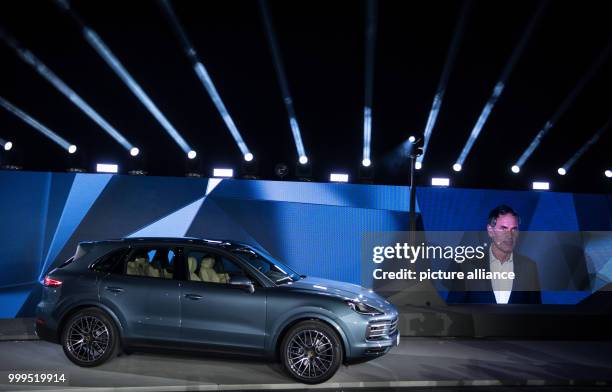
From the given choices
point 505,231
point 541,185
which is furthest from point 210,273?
point 541,185

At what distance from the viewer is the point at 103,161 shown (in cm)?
1099

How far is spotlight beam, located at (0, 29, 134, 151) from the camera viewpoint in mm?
9992

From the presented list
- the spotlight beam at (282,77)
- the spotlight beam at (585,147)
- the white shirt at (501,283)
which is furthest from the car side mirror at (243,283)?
the spotlight beam at (585,147)

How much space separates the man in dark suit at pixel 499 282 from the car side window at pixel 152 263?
6566 mm

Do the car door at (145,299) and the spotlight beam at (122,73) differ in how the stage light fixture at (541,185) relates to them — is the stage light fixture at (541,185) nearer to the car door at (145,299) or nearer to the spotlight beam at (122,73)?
the spotlight beam at (122,73)

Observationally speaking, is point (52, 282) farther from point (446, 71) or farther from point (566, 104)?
point (566, 104)

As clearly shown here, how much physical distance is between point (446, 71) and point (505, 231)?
3.83m

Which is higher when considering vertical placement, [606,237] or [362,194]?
[362,194]

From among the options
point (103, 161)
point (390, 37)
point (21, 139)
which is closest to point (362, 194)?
point (390, 37)

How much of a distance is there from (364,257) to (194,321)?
204 inches

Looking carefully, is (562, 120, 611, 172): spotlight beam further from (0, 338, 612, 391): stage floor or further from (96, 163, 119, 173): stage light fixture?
(96, 163, 119, 173): stage light fixture

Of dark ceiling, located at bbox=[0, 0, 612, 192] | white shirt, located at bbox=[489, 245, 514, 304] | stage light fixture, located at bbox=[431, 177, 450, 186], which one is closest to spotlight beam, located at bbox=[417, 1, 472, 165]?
dark ceiling, located at bbox=[0, 0, 612, 192]

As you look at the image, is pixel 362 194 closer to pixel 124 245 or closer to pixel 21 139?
pixel 124 245

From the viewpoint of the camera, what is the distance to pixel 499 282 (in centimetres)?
1020
